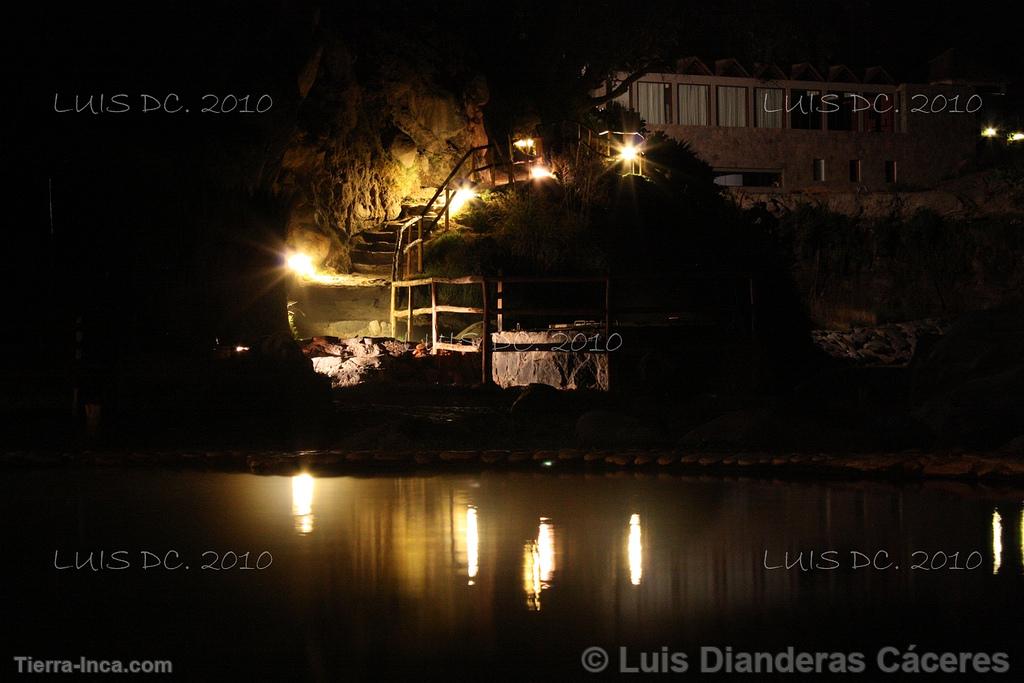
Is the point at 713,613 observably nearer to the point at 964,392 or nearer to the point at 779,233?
the point at 964,392

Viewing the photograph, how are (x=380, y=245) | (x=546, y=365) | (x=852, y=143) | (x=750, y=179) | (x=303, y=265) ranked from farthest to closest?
(x=852, y=143) → (x=750, y=179) → (x=380, y=245) → (x=303, y=265) → (x=546, y=365)

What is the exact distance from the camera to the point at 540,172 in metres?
25.9

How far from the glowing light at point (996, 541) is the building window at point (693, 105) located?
94.2 ft

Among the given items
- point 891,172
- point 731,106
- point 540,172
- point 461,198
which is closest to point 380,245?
point 461,198

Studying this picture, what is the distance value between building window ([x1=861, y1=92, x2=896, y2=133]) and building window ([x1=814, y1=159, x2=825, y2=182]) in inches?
91.3

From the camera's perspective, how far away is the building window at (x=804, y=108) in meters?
35.2

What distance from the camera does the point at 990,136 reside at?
37.7 meters

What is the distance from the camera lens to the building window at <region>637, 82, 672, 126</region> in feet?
111

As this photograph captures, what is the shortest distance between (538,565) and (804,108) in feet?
109

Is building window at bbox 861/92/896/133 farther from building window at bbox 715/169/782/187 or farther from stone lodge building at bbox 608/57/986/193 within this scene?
building window at bbox 715/169/782/187

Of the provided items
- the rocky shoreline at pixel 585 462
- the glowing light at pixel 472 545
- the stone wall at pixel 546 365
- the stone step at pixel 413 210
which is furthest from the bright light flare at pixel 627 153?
the glowing light at pixel 472 545

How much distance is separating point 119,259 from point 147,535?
1087 cm

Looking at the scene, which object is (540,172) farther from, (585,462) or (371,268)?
(585,462)

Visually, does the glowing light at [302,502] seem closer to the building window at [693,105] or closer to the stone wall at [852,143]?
the stone wall at [852,143]
